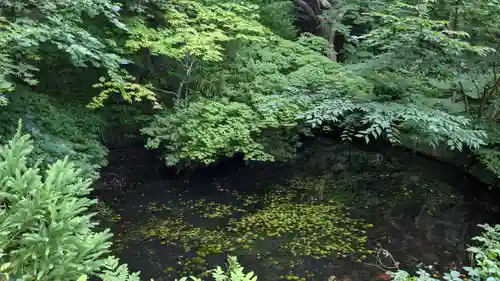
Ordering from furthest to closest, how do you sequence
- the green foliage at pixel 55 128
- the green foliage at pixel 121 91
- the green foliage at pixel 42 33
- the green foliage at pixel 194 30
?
the green foliage at pixel 194 30, the green foliage at pixel 121 91, the green foliage at pixel 55 128, the green foliage at pixel 42 33

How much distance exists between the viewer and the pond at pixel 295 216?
4.77 m

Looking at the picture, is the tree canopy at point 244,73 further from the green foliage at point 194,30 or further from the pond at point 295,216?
the pond at point 295,216

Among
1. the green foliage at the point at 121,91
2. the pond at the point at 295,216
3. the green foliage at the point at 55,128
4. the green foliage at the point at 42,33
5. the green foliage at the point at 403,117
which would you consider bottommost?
the pond at the point at 295,216

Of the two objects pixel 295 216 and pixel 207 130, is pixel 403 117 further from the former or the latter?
pixel 207 130

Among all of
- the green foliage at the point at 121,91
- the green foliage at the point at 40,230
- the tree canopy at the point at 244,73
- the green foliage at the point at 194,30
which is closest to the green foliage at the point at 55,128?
the tree canopy at the point at 244,73

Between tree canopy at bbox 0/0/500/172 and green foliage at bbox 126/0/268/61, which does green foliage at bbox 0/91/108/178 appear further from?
green foliage at bbox 126/0/268/61

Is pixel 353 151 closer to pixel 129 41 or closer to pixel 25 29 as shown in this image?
pixel 129 41

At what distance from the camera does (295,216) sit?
5.95 meters

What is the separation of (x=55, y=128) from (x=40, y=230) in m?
3.64

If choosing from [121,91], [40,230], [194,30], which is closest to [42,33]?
[121,91]

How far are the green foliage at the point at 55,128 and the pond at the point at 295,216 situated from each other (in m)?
1.09

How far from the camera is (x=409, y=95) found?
19.0ft

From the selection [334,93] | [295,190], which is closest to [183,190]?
[295,190]

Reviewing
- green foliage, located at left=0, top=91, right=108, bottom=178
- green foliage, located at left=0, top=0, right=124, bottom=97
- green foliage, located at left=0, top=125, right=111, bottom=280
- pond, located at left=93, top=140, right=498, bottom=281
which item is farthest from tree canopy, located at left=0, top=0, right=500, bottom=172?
green foliage, located at left=0, top=125, right=111, bottom=280
